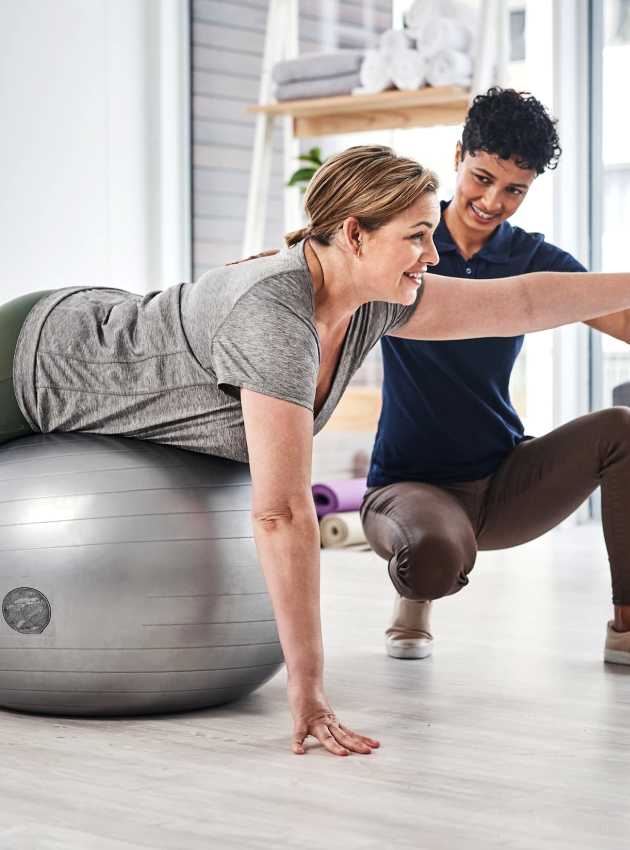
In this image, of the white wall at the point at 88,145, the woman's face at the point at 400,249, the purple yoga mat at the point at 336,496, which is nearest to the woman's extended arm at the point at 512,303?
the woman's face at the point at 400,249

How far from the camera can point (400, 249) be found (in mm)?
1677

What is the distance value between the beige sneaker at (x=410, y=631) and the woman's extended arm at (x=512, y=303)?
1.92ft

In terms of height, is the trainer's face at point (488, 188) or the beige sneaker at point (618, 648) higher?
the trainer's face at point (488, 188)

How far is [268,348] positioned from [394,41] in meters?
2.57

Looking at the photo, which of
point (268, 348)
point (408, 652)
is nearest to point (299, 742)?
point (268, 348)

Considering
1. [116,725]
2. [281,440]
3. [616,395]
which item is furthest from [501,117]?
[116,725]

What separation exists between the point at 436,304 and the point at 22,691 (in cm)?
84

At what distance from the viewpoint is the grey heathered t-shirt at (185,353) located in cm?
160

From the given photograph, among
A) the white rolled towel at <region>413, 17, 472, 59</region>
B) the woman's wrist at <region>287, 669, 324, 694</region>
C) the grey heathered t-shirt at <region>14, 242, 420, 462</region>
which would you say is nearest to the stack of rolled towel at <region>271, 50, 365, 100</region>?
the white rolled towel at <region>413, 17, 472, 59</region>

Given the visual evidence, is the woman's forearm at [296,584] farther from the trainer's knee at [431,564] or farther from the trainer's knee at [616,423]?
the trainer's knee at [616,423]

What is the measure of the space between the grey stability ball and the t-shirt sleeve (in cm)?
20

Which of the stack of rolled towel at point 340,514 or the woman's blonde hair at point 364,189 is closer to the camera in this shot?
the woman's blonde hair at point 364,189

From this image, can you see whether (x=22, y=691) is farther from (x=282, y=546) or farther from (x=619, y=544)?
(x=619, y=544)

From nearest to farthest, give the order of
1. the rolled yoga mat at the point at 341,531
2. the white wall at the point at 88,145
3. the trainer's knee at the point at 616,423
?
the trainer's knee at the point at 616,423 < the rolled yoga mat at the point at 341,531 < the white wall at the point at 88,145
